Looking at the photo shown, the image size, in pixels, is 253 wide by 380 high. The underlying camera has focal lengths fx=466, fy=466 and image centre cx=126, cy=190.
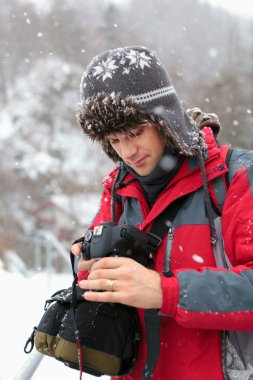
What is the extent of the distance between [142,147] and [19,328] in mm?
2846

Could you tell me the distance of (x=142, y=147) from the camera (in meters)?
1.51

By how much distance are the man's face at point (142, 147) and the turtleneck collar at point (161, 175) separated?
0.02m

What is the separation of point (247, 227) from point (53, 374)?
6.78ft

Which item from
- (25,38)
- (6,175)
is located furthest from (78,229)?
(25,38)

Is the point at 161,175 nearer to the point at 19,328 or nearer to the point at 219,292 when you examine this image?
the point at 219,292

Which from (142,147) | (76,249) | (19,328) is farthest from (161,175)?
(19,328)

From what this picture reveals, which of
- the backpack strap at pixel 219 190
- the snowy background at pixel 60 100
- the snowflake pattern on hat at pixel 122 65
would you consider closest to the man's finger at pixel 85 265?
the backpack strap at pixel 219 190

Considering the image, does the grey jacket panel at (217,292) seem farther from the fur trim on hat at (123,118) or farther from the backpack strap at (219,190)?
the fur trim on hat at (123,118)

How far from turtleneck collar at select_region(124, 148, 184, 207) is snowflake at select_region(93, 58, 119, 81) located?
0.31 meters

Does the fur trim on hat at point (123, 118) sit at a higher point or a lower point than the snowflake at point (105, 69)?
lower

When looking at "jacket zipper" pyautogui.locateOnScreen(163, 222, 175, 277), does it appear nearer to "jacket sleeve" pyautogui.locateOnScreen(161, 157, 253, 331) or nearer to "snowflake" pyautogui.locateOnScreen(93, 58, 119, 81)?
"jacket sleeve" pyautogui.locateOnScreen(161, 157, 253, 331)

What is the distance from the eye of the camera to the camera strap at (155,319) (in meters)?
1.38

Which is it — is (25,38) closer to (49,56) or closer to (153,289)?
(49,56)

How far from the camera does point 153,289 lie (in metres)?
1.21
